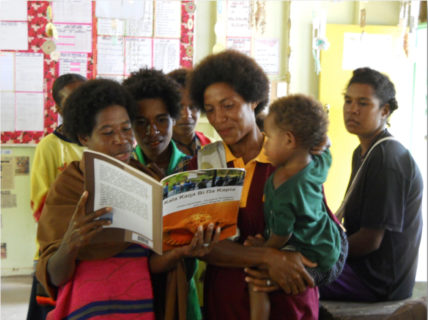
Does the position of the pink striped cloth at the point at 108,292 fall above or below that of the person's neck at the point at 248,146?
below

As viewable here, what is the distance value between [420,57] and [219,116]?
13.4 ft

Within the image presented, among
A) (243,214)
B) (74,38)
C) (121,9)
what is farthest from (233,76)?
(74,38)

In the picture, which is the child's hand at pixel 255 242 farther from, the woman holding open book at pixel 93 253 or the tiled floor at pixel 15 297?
the tiled floor at pixel 15 297

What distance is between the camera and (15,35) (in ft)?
14.9

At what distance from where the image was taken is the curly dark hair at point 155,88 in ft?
7.07

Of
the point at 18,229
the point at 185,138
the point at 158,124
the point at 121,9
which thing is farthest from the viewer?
the point at 18,229

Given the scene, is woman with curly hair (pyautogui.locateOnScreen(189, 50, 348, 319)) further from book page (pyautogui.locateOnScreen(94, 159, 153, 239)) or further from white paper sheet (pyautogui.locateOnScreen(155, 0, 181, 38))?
white paper sheet (pyautogui.locateOnScreen(155, 0, 181, 38))

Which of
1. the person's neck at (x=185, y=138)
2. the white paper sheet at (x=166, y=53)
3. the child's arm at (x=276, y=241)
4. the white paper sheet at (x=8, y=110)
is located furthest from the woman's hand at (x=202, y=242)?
the white paper sheet at (x=8, y=110)

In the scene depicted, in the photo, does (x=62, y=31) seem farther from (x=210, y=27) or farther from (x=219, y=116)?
(x=219, y=116)

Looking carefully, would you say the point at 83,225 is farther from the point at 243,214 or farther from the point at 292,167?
the point at 292,167

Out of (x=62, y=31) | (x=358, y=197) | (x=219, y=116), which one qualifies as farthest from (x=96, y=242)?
(x=62, y=31)

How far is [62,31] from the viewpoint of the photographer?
4621 millimetres

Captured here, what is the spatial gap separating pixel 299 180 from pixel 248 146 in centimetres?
36

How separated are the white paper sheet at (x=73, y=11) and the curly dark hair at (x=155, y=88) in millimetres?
2734
